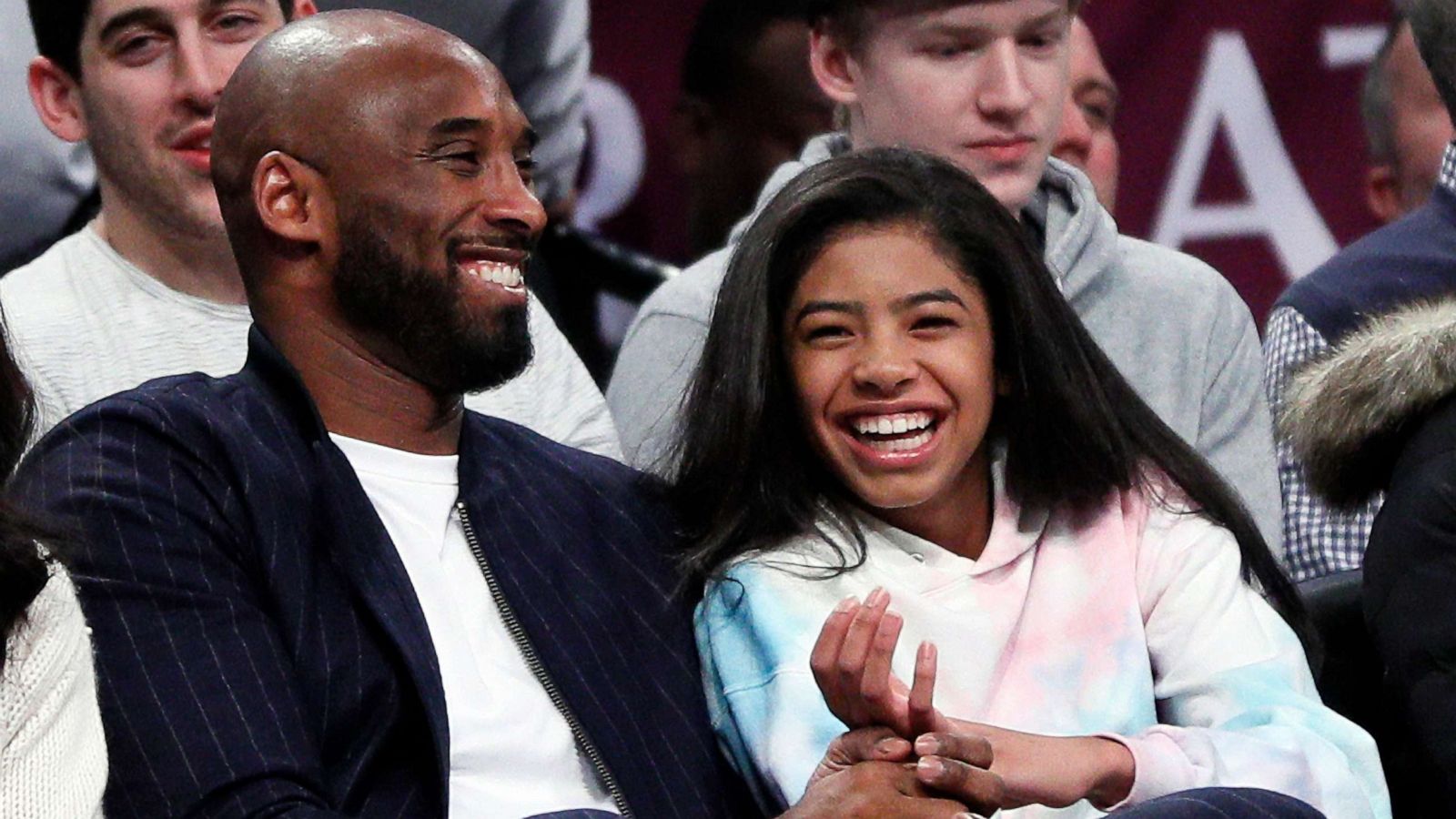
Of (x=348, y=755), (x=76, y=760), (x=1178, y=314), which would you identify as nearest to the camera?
(x=76, y=760)

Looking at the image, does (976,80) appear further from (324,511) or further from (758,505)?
(324,511)

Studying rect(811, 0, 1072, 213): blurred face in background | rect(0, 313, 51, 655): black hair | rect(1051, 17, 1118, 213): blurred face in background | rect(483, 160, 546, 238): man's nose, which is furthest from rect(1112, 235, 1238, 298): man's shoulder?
rect(0, 313, 51, 655): black hair

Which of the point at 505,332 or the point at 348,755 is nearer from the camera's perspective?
the point at 348,755

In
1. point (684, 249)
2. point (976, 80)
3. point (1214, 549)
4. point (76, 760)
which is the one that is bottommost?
point (684, 249)

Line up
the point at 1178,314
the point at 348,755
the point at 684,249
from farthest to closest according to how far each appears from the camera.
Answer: the point at 684,249 < the point at 1178,314 < the point at 348,755

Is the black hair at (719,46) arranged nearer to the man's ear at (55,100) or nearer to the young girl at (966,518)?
the man's ear at (55,100)

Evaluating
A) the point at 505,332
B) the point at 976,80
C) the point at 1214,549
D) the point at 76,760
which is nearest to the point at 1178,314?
the point at 976,80

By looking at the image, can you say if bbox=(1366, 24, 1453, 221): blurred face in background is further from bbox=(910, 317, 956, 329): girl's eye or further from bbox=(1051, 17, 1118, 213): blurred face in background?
bbox=(910, 317, 956, 329): girl's eye

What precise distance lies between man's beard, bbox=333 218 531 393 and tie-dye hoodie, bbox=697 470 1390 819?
325mm

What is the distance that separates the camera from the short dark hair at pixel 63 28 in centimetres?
301

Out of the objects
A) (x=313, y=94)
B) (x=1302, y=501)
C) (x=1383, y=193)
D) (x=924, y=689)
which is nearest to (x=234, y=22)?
(x=313, y=94)

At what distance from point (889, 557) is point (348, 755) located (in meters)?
0.59

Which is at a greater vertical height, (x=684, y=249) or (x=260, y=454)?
(x=260, y=454)

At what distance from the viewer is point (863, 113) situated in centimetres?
321
